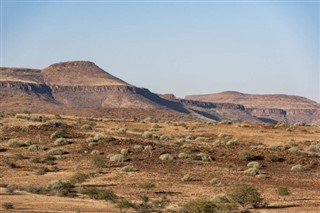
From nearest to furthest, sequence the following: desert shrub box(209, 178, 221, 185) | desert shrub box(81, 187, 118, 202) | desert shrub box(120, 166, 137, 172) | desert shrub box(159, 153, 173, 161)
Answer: desert shrub box(81, 187, 118, 202), desert shrub box(209, 178, 221, 185), desert shrub box(120, 166, 137, 172), desert shrub box(159, 153, 173, 161)

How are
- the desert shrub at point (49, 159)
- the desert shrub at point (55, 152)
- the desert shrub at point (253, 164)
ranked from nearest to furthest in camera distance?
the desert shrub at point (253, 164) < the desert shrub at point (49, 159) < the desert shrub at point (55, 152)

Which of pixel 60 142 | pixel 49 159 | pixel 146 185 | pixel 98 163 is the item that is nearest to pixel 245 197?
pixel 146 185

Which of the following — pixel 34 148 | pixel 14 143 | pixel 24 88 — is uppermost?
pixel 24 88

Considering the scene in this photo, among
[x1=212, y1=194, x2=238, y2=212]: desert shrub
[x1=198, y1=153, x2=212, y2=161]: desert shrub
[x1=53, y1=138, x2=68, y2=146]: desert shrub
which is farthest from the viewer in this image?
[x1=53, y1=138, x2=68, y2=146]: desert shrub

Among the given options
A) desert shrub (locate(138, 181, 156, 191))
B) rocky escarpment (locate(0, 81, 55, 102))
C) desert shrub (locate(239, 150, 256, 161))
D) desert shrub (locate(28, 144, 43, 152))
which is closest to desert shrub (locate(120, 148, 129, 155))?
desert shrub (locate(28, 144, 43, 152))

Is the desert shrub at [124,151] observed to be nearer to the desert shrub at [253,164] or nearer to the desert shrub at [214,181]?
the desert shrub at [253,164]

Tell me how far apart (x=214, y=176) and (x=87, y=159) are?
1034cm

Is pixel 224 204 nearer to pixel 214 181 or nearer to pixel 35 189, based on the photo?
pixel 214 181

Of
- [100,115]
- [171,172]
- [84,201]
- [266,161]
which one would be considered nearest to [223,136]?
[266,161]

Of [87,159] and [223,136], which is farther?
[223,136]

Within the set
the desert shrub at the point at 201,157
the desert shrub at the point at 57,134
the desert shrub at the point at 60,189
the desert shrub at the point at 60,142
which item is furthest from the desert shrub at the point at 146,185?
the desert shrub at the point at 57,134

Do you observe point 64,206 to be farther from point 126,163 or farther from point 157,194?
point 126,163

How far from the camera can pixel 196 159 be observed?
41.8 metres

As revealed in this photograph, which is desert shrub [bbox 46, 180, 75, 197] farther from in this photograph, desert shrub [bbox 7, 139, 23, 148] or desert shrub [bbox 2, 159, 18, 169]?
desert shrub [bbox 7, 139, 23, 148]
